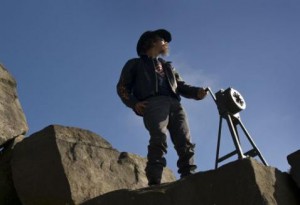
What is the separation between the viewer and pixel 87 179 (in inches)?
198

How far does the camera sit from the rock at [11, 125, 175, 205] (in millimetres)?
4805

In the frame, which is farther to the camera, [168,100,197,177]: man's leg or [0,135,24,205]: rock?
[0,135,24,205]: rock

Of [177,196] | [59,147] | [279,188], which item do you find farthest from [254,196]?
[59,147]

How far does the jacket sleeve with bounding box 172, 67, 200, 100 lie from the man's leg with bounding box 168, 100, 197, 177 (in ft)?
0.85

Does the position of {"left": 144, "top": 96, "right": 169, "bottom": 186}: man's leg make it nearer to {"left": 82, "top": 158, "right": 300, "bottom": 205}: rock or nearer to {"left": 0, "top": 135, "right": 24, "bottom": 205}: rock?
{"left": 82, "top": 158, "right": 300, "bottom": 205}: rock

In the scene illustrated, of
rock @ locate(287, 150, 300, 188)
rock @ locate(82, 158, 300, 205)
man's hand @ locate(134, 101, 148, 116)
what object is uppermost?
man's hand @ locate(134, 101, 148, 116)

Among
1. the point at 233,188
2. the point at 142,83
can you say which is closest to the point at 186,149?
the point at 142,83

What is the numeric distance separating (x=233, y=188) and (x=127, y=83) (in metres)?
2.06

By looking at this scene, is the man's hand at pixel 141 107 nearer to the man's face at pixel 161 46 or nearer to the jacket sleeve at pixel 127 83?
the jacket sleeve at pixel 127 83

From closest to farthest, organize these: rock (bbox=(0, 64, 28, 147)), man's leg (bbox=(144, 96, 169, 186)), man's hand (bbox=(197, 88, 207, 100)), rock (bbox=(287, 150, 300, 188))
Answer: rock (bbox=(287, 150, 300, 188))
man's leg (bbox=(144, 96, 169, 186))
man's hand (bbox=(197, 88, 207, 100))
rock (bbox=(0, 64, 28, 147))

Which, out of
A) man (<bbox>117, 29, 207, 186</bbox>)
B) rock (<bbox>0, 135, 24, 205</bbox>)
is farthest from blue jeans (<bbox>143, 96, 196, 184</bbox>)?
rock (<bbox>0, 135, 24, 205</bbox>)

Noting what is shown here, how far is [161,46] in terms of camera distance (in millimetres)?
5578

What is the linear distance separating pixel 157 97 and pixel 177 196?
147 centimetres

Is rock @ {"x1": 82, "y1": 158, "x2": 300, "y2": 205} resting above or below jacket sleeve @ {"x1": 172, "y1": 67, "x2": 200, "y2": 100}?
below
